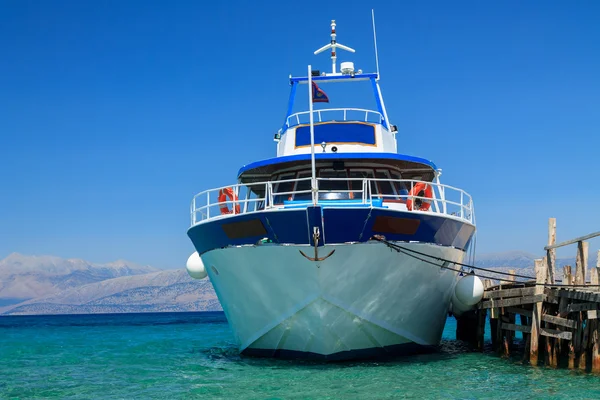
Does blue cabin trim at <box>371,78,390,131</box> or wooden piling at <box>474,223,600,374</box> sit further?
blue cabin trim at <box>371,78,390,131</box>

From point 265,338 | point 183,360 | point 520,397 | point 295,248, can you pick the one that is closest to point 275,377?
point 265,338

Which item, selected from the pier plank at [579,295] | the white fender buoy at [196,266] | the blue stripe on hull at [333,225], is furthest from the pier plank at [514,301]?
the white fender buoy at [196,266]

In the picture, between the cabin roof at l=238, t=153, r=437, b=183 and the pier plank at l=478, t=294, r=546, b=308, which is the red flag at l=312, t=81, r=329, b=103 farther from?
the pier plank at l=478, t=294, r=546, b=308

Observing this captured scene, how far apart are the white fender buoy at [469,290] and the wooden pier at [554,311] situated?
0.38 metres

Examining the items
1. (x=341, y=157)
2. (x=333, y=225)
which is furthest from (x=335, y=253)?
(x=341, y=157)

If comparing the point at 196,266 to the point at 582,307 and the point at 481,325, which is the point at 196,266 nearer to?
the point at 481,325

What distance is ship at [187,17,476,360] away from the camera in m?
15.8

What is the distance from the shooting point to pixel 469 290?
19812mm

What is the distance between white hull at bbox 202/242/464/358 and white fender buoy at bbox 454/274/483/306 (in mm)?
1918

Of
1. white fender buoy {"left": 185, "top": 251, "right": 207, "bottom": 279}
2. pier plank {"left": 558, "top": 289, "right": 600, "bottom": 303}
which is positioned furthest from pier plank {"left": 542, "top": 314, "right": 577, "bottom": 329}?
white fender buoy {"left": 185, "top": 251, "right": 207, "bottom": 279}

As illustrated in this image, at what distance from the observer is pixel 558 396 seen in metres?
13.6

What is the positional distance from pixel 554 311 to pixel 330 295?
5739 mm

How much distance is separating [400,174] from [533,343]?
570 centimetres

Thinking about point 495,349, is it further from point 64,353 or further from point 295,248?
point 64,353
